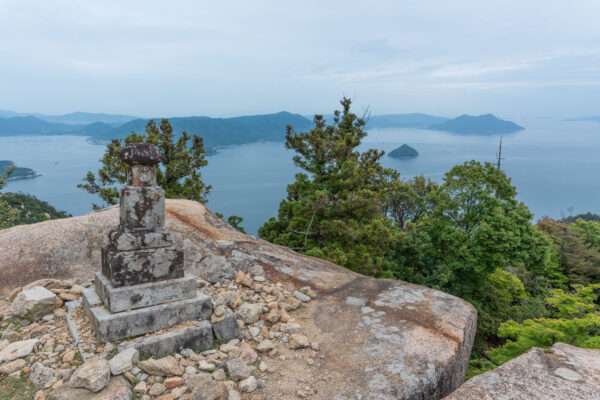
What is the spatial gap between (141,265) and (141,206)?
2.85 feet

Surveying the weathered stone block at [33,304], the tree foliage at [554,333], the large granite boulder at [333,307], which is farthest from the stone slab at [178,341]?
the tree foliage at [554,333]

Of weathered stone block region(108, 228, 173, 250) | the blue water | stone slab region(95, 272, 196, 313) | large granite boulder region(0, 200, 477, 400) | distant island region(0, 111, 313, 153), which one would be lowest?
the blue water

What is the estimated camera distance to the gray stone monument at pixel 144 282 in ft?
15.8

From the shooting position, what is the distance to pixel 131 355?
429 centimetres

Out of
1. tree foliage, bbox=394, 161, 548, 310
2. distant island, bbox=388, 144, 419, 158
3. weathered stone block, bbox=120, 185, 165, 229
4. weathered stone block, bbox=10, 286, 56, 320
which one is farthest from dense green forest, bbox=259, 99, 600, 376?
distant island, bbox=388, 144, 419, 158

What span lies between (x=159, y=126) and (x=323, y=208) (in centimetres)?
1217

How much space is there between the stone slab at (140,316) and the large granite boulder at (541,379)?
11.9ft

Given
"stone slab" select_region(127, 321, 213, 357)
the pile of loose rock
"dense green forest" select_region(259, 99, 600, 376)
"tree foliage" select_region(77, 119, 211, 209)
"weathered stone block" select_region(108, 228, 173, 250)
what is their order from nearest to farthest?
the pile of loose rock
"stone slab" select_region(127, 321, 213, 357)
"weathered stone block" select_region(108, 228, 173, 250)
"dense green forest" select_region(259, 99, 600, 376)
"tree foliage" select_region(77, 119, 211, 209)

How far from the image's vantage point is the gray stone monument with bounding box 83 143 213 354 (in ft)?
15.8

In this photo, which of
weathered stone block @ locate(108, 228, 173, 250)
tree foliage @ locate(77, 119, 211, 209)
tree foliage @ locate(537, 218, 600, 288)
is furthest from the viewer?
tree foliage @ locate(537, 218, 600, 288)

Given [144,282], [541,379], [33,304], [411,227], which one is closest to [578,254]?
[411,227]

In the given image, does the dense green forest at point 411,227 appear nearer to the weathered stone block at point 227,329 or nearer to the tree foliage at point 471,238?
the tree foliage at point 471,238

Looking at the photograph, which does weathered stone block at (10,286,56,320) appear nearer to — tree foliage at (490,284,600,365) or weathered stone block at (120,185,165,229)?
weathered stone block at (120,185,165,229)

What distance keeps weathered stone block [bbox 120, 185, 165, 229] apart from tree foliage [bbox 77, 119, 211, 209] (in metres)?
14.1
